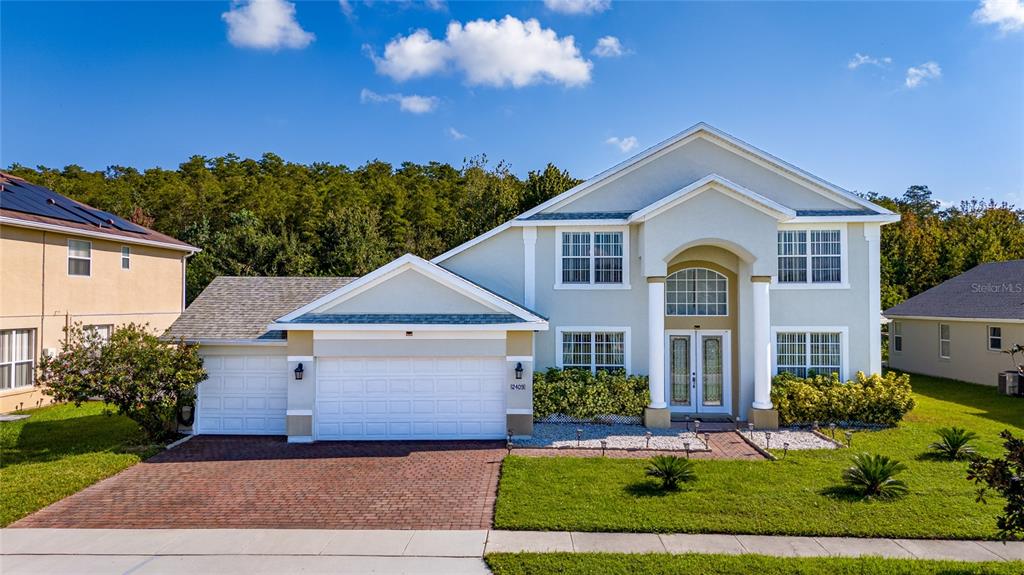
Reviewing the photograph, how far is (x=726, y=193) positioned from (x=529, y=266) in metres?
5.78

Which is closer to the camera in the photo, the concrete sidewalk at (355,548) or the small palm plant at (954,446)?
the concrete sidewalk at (355,548)

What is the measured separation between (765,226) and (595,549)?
10.4 metres

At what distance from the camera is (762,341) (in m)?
14.4

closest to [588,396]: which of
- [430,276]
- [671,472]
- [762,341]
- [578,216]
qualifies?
[762,341]

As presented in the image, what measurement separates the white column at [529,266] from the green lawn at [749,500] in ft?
17.8

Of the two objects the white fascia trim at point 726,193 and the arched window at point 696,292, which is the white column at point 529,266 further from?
the arched window at point 696,292

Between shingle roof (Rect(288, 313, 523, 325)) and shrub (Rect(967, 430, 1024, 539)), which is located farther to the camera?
shingle roof (Rect(288, 313, 523, 325))

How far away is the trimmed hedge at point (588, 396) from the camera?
47.5 feet

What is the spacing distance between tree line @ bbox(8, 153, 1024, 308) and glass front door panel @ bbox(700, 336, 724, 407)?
1531 centimetres

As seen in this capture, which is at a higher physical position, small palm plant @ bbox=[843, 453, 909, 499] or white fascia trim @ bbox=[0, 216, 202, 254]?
white fascia trim @ bbox=[0, 216, 202, 254]

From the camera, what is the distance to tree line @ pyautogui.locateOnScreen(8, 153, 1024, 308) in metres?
31.3

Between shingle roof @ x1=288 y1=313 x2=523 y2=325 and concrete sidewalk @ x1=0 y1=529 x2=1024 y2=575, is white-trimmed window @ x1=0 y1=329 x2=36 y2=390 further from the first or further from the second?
concrete sidewalk @ x1=0 y1=529 x2=1024 y2=575

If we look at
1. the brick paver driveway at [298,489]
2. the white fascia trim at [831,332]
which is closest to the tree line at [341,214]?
the white fascia trim at [831,332]

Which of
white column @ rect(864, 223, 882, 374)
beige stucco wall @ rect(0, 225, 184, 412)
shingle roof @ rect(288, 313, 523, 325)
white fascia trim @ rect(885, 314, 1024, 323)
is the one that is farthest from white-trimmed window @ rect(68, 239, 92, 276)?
white fascia trim @ rect(885, 314, 1024, 323)
